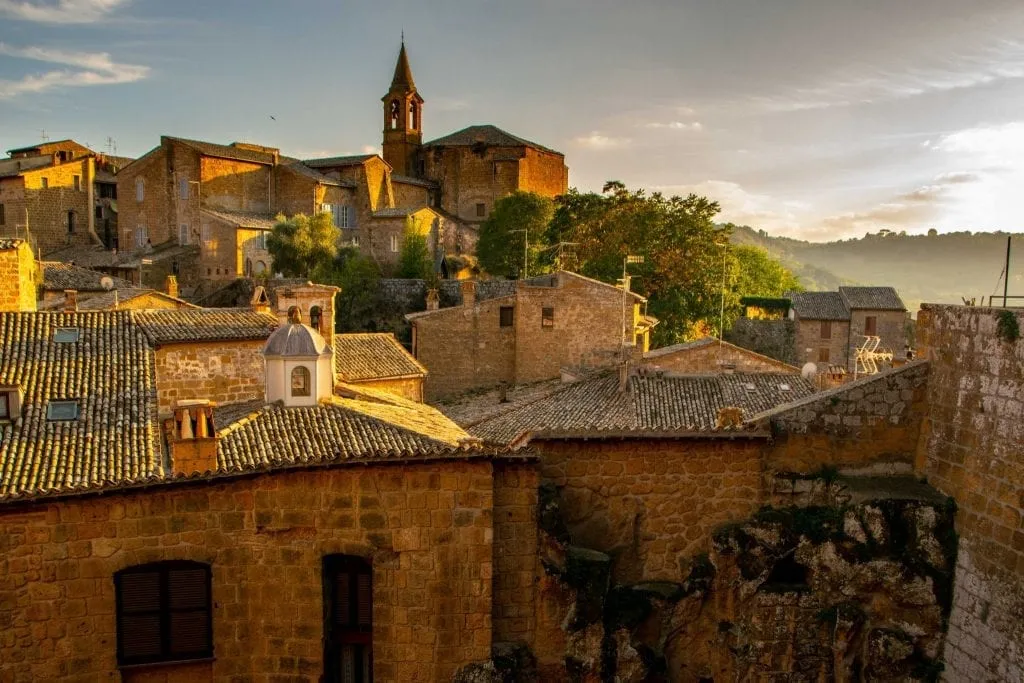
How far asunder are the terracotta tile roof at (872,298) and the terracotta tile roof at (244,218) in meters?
34.5

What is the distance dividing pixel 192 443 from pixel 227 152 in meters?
47.1

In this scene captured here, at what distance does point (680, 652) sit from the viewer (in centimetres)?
1173

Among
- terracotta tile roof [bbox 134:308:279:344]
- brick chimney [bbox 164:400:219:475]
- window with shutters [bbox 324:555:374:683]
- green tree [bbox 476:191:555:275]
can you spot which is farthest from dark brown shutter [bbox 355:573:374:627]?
green tree [bbox 476:191:555:275]

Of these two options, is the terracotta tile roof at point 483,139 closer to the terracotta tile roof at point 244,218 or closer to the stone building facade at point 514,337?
the terracotta tile roof at point 244,218

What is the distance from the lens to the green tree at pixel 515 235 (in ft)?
158

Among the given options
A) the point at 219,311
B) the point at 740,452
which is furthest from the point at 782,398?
the point at 219,311

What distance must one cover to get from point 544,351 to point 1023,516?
2273 cm

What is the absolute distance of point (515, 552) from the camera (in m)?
11.3

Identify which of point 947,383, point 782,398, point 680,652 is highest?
point 947,383

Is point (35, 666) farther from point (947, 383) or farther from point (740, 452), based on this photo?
point (947, 383)

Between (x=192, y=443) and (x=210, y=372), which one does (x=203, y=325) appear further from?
(x=192, y=443)

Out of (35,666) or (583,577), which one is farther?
(583,577)

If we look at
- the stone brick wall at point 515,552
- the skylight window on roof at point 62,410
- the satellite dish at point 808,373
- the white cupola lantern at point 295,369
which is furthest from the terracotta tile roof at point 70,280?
the stone brick wall at point 515,552

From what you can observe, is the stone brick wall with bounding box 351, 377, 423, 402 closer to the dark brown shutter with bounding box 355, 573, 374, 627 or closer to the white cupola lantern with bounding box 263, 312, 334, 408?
the white cupola lantern with bounding box 263, 312, 334, 408
